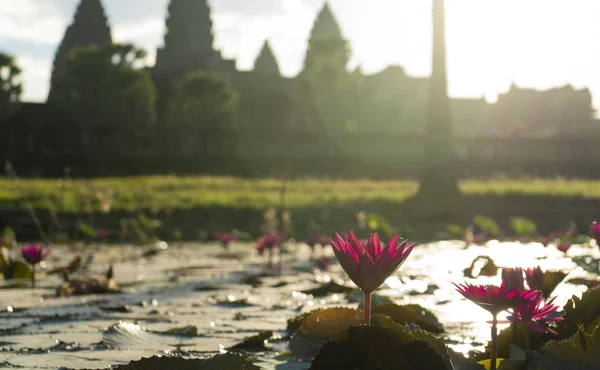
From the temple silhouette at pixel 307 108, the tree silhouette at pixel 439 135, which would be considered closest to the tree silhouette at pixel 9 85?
the temple silhouette at pixel 307 108

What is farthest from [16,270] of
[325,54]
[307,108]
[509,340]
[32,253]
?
[325,54]

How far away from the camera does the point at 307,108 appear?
47.5m

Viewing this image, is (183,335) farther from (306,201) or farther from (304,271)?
(306,201)

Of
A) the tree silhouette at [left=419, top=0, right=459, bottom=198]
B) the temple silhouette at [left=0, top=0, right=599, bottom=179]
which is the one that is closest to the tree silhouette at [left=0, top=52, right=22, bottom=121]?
the temple silhouette at [left=0, top=0, right=599, bottom=179]

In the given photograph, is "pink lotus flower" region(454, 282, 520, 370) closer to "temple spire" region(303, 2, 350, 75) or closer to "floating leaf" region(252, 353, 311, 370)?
"floating leaf" region(252, 353, 311, 370)

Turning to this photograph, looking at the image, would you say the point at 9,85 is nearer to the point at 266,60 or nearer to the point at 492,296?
the point at 266,60

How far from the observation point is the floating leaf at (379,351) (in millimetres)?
1253

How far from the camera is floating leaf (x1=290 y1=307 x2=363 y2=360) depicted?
→ 205 centimetres

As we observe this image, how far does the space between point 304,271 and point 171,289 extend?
1.54 m

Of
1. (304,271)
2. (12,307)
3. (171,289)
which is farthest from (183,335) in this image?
(304,271)

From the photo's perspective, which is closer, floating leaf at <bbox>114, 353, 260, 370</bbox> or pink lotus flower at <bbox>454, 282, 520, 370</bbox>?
pink lotus flower at <bbox>454, 282, 520, 370</bbox>

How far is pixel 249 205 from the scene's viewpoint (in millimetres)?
11430

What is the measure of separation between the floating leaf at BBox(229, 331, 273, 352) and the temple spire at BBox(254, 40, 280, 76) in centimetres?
5929

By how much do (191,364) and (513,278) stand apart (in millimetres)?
713
